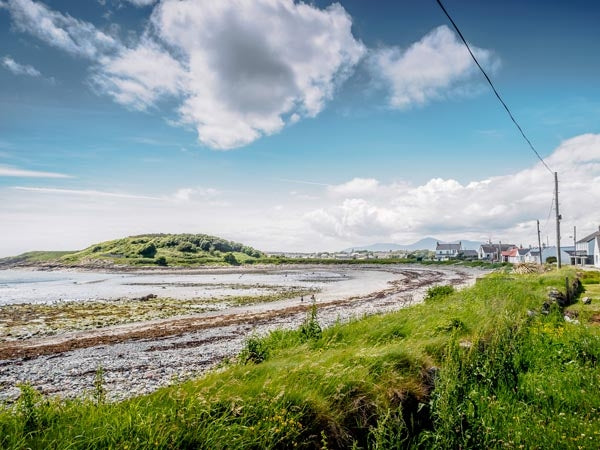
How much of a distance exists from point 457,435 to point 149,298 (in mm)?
37103

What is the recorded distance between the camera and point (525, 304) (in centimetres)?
1349

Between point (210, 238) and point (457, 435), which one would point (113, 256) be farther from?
point (457, 435)

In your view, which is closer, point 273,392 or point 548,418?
point 273,392

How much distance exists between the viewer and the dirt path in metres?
11.5

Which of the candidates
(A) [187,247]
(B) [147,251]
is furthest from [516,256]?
(B) [147,251]

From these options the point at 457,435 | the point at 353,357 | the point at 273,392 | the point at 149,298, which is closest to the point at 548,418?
the point at 457,435

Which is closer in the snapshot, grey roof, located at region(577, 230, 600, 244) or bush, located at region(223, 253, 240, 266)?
grey roof, located at region(577, 230, 600, 244)

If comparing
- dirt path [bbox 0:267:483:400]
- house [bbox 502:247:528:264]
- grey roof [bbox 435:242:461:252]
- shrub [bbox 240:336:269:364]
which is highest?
grey roof [bbox 435:242:461:252]

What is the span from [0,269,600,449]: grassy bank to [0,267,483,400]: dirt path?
8.97 feet

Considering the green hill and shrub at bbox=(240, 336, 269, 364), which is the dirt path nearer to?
shrub at bbox=(240, 336, 269, 364)

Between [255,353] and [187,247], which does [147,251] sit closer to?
[187,247]

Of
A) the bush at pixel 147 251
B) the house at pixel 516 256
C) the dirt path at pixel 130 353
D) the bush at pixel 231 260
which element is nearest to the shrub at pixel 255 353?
the dirt path at pixel 130 353

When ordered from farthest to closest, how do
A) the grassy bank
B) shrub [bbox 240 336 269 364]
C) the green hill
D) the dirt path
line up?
the green hill < the dirt path < shrub [bbox 240 336 269 364] < the grassy bank

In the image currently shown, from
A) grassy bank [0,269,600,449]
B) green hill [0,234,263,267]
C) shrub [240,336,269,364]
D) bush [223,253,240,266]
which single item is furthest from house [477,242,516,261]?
shrub [240,336,269,364]
